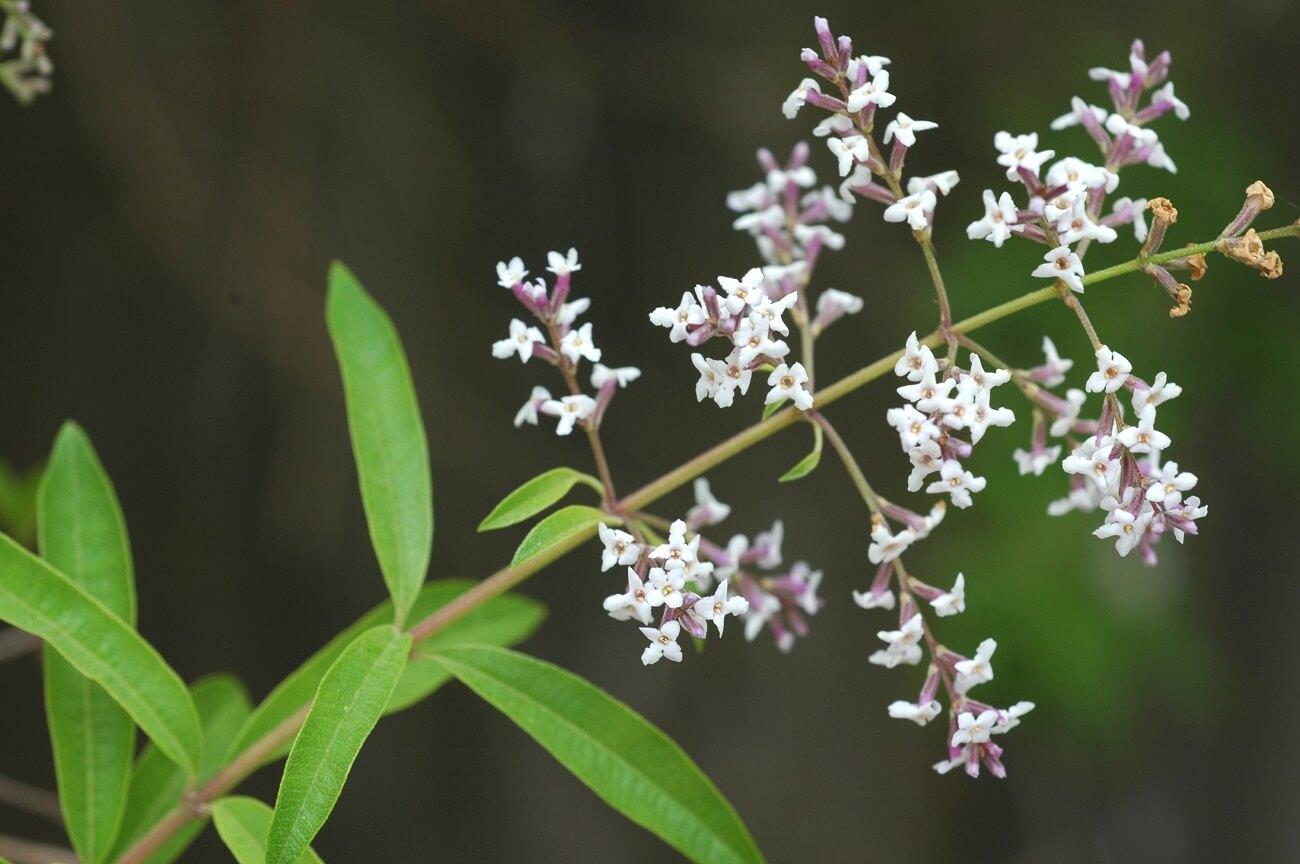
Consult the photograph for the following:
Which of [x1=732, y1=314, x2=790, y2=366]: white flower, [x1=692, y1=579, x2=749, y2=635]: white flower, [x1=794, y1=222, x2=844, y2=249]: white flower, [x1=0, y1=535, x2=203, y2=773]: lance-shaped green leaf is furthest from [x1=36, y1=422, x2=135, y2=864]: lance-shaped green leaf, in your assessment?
[x1=794, y1=222, x2=844, y2=249]: white flower

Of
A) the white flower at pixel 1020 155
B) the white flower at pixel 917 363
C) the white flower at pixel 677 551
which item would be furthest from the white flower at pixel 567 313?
the white flower at pixel 1020 155

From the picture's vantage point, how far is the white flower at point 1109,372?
4.54 ft

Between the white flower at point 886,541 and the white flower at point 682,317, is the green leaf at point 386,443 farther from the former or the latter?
the white flower at point 886,541

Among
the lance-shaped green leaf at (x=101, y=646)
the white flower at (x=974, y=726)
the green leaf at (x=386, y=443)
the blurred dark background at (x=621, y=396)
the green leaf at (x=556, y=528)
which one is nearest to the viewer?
the green leaf at (x=556, y=528)

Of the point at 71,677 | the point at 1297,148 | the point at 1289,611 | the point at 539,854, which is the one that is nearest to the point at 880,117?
the point at 1297,148

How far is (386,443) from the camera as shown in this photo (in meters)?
1.76

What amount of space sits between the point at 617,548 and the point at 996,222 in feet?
2.04

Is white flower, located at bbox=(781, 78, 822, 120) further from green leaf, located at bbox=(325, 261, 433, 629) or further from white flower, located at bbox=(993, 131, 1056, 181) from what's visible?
green leaf, located at bbox=(325, 261, 433, 629)

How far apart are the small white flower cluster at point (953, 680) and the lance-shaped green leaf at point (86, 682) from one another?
1.17 metres

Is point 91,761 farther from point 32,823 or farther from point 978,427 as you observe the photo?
point 32,823

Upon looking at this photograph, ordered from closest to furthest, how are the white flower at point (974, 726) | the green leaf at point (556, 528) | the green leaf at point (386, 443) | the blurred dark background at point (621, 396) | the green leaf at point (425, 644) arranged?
the green leaf at point (556, 528)
the white flower at point (974, 726)
the green leaf at point (386, 443)
the green leaf at point (425, 644)
the blurred dark background at point (621, 396)

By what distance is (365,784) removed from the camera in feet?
12.2

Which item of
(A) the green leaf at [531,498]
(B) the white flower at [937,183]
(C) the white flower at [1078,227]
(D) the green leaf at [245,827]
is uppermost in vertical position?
(B) the white flower at [937,183]

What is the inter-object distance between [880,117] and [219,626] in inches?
101
